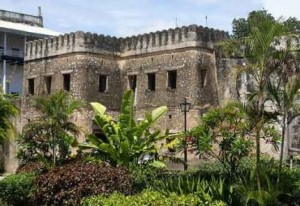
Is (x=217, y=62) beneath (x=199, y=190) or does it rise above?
above

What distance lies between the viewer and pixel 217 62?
81.6 feet

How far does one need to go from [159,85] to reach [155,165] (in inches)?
384

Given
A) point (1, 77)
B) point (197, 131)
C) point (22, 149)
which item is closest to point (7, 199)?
point (22, 149)

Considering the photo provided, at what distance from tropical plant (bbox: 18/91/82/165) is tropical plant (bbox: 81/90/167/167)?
0.69 metres

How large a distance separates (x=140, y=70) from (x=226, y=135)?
13.0 m

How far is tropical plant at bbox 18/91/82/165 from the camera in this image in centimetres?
1752

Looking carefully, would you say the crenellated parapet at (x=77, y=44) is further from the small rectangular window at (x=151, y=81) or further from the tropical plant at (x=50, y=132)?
the tropical plant at (x=50, y=132)

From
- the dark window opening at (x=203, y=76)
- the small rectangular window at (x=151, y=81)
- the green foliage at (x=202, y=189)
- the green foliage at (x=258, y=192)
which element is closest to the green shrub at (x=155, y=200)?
the green foliage at (x=202, y=189)

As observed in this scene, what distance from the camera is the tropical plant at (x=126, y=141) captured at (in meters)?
16.9

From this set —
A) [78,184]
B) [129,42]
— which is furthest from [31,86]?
[78,184]

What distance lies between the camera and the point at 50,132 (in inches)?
707

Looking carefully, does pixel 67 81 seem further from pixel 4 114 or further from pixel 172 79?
pixel 4 114

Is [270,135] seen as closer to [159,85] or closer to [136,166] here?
[136,166]

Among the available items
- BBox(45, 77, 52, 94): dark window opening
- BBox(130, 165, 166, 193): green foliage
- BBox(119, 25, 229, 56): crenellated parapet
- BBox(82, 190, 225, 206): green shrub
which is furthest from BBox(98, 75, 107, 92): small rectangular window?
BBox(82, 190, 225, 206): green shrub
